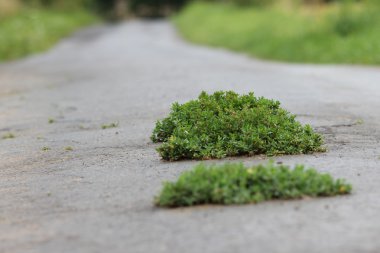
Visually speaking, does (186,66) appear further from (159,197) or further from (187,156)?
(159,197)

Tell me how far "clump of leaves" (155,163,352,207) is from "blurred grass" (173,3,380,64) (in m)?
12.9

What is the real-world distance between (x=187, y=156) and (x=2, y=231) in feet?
8.27

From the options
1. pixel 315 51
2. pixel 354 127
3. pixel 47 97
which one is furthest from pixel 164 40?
pixel 354 127

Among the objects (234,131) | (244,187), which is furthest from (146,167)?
(244,187)

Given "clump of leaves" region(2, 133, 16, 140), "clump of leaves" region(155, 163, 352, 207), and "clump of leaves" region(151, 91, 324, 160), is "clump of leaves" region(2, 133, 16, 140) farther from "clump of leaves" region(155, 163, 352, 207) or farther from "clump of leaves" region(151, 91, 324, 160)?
"clump of leaves" region(155, 163, 352, 207)

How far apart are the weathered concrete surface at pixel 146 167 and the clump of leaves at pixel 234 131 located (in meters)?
0.23

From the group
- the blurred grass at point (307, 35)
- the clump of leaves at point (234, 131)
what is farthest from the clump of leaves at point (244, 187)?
the blurred grass at point (307, 35)

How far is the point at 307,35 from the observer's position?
22766mm

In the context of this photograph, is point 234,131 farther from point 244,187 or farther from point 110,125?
point 110,125

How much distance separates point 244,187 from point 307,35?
17.4 metres

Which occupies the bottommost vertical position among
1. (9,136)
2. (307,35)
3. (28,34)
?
(9,136)

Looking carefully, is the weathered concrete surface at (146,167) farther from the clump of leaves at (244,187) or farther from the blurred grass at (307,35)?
the blurred grass at (307,35)

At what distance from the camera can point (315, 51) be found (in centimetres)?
2123

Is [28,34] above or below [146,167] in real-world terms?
above
